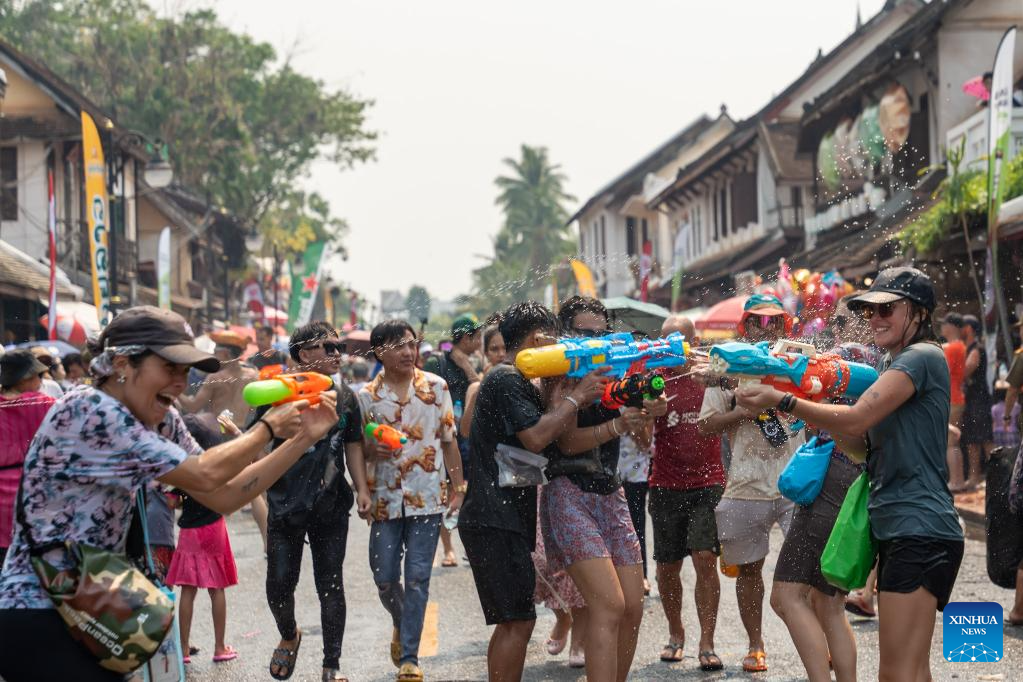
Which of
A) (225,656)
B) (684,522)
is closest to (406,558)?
(225,656)

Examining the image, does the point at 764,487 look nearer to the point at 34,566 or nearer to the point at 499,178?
the point at 34,566

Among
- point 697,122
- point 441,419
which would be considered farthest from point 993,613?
point 697,122

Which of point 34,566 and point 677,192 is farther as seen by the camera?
point 677,192

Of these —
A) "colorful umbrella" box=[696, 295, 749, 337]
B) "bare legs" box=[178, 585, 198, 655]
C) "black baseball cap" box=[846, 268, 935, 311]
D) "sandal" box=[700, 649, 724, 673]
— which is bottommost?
"sandal" box=[700, 649, 724, 673]

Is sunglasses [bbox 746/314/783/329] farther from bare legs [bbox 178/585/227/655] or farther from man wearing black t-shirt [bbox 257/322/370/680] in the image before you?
bare legs [bbox 178/585/227/655]

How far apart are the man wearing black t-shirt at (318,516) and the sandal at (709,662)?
1944 millimetres

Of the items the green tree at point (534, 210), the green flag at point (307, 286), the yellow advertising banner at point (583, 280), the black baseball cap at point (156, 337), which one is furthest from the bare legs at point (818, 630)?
the green tree at point (534, 210)

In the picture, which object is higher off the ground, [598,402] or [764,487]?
[598,402]

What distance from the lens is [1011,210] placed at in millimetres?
14039

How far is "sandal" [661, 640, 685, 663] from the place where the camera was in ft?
24.4

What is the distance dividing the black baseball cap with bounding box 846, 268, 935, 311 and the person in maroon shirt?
8.29ft

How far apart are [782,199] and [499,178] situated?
2034 inches

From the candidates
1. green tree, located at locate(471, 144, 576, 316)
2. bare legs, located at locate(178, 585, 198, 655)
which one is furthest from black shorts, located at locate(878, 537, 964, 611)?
green tree, located at locate(471, 144, 576, 316)

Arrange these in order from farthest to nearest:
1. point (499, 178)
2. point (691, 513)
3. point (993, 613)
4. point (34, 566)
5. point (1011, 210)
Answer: point (499, 178), point (1011, 210), point (691, 513), point (993, 613), point (34, 566)
